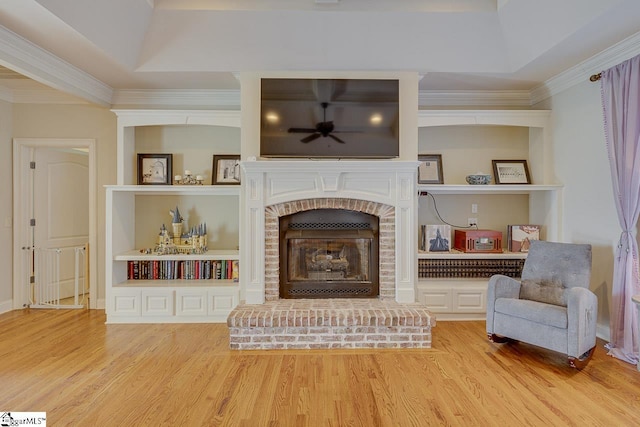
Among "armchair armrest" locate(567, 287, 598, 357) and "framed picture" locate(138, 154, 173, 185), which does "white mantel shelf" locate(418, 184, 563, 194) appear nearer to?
"armchair armrest" locate(567, 287, 598, 357)

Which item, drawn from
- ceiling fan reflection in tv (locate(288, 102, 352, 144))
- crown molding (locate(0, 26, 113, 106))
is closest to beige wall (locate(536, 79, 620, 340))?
ceiling fan reflection in tv (locate(288, 102, 352, 144))

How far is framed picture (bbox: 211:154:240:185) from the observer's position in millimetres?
4383

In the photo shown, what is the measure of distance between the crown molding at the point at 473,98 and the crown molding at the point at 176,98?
2.24m

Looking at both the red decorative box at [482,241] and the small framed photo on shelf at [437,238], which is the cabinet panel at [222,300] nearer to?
the small framed photo on shelf at [437,238]

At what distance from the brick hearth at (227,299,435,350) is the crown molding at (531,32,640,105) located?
2.79 metres

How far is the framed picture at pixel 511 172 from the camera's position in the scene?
4.48m

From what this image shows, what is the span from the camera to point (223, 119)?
4125 millimetres

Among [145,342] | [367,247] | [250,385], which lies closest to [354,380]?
[250,385]

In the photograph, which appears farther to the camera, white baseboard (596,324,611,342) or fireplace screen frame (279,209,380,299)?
fireplace screen frame (279,209,380,299)

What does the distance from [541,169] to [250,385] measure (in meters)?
3.88

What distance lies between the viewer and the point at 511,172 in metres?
4.52

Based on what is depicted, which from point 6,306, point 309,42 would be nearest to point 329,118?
point 309,42

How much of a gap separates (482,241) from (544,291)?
96 cm

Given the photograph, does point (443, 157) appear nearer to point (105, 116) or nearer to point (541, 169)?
point (541, 169)
